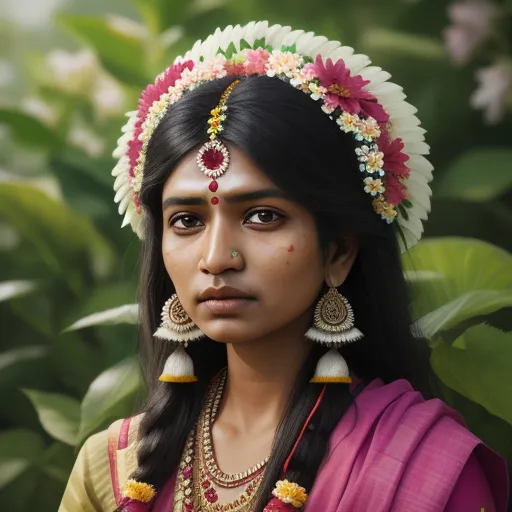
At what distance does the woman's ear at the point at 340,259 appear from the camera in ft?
4.91

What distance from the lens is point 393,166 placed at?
5.00ft

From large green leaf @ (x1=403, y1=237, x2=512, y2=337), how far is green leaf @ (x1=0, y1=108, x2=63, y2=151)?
4.14 ft

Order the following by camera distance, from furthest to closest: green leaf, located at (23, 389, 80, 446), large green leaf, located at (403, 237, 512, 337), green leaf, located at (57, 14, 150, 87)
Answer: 1. green leaf, located at (57, 14, 150, 87)
2. green leaf, located at (23, 389, 80, 446)
3. large green leaf, located at (403, 237, 512, 337)

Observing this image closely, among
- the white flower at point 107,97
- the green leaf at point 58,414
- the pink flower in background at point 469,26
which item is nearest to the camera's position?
the green leaf at point 58,414

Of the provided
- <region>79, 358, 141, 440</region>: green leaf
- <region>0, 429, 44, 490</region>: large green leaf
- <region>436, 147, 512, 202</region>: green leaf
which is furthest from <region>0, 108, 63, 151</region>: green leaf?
<region>436, 147, 512, 202</region>: green leaf

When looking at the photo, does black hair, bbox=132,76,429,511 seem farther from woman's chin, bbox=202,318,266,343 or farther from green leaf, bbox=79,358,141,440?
green leaf, bbox=79,358,141,440

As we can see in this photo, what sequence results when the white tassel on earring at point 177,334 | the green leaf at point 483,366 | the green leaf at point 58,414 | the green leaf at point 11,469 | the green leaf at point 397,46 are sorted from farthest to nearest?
the green leaf at point 397,46 → the green leaf at point 11,469 → the green leaf at point 58,414 → the green leaf at point 483,366 → the white tassel on earring at point 177,334

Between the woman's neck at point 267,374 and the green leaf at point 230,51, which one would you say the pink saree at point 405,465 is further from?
the green leaf at point 230,51

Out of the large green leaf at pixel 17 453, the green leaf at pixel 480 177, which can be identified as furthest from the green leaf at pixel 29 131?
the green leaf at pixel 480 177

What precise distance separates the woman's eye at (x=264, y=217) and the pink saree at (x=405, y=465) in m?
0.31

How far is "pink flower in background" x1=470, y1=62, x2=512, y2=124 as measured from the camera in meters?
2.46

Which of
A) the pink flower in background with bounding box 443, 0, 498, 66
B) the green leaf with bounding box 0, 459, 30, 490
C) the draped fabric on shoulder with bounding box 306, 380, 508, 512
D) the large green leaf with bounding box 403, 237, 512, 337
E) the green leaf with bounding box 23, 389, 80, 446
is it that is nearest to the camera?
the draped fabric on shoulder with bounding box 306, 380, 508, 512

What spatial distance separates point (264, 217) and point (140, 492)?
47cm

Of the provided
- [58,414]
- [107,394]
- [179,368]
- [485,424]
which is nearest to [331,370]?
[179,368]
